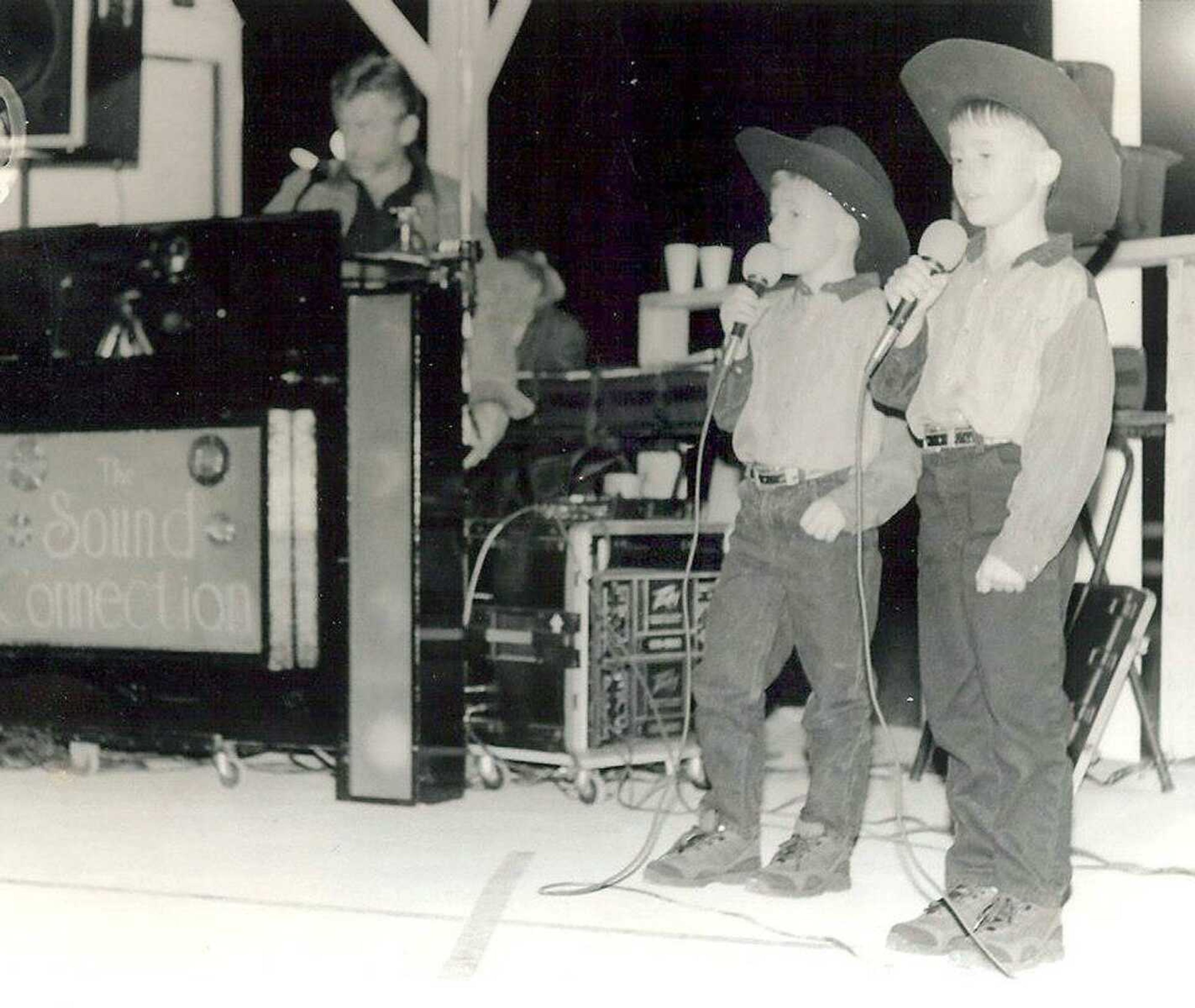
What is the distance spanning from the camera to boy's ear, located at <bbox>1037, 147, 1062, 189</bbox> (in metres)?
2.22

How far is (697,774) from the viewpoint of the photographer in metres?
3.64

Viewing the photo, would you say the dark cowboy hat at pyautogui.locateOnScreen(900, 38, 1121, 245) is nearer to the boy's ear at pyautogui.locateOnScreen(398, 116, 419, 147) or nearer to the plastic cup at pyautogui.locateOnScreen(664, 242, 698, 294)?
the plastic cup at pyautogui.locateOnScreen(664, 242, 698, 294)

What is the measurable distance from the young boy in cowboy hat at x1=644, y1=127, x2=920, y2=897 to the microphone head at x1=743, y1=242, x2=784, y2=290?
0.07ft

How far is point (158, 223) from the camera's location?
3643 millimetres

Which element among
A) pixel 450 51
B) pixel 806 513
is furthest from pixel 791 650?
pixel 450 51

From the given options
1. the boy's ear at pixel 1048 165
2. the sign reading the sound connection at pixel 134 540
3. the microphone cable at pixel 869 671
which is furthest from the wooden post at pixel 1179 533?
the sign reading the sound connection at pixel 134 540

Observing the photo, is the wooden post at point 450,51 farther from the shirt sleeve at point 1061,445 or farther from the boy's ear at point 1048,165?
the shirt sleeve at point 1061,445

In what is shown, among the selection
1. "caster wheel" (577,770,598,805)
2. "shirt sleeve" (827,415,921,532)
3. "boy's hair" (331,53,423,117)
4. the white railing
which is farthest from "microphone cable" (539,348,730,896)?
"boy's hair" (331,53,423,117)

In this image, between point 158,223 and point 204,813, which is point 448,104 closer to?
point 158,223

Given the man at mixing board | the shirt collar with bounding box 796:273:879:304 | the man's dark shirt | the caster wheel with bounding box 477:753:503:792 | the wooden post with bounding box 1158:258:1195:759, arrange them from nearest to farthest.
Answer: the shirt collar with bounding box 796:273:879:304
the caster wheel with bounding box 477:753:503:792
the wooden post with bounding box 1158:258:1195:759
the man at mixing board
the man's dark shirt

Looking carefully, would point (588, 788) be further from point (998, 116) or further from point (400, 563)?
point (998, 116)

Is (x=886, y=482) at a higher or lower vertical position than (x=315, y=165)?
lower

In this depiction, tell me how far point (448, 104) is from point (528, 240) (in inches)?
18.5

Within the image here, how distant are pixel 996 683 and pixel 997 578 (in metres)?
0.15
